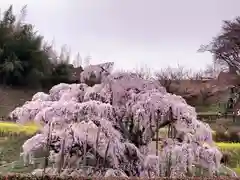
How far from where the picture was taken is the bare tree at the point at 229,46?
3394cm

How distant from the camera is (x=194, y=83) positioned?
36.0 m

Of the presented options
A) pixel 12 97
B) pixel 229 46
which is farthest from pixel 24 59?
pixel 229 46

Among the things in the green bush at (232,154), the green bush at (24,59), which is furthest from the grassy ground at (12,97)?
the green bush at (232,154)

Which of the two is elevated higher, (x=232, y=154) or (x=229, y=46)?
(x=229, y=46)

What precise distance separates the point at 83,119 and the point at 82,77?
1361 mm

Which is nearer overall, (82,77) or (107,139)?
(107,139)

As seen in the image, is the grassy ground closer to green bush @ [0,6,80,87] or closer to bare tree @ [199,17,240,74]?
green bush @ [0,6,80,87]

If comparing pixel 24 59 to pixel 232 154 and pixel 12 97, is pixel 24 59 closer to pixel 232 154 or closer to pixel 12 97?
pixel 12 97

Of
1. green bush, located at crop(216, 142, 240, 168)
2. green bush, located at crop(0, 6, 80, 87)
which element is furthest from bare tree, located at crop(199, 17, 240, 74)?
green bush, located at crop(216, 142, 240, 168)

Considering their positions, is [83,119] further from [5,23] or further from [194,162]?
[5,23]

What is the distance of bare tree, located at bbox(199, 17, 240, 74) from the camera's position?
33938 millimetres

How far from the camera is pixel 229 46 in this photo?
3397 cm

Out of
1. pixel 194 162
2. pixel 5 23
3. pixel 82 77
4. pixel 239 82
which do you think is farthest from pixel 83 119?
pixel 239 82

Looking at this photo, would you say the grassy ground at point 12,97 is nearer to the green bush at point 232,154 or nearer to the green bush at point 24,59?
the green bush at point 24,59
